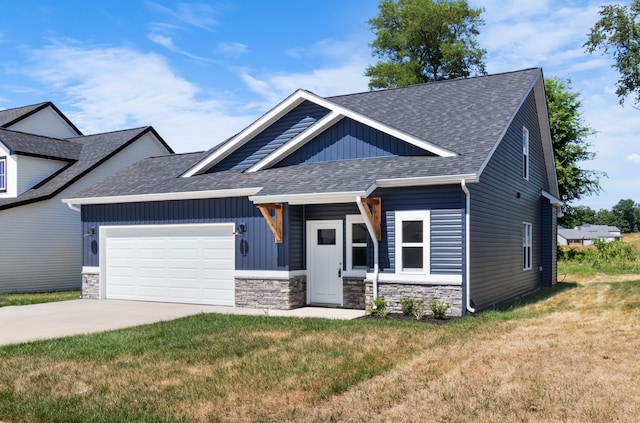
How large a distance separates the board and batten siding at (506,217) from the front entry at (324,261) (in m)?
3.32

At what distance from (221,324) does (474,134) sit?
752 centimetres

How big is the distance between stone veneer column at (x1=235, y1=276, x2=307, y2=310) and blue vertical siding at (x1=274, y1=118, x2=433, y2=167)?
339 cm

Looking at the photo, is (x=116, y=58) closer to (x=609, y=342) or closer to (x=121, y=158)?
(x=121, y=158)

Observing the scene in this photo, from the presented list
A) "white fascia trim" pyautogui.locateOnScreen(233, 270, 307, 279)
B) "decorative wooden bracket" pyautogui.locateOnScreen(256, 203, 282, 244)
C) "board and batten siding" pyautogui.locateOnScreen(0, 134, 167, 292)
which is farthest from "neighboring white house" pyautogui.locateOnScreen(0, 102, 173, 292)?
"decorative wooden bracket" pyautogui.locateOnScreen(256, 203, 282, 244)

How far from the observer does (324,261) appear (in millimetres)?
14414

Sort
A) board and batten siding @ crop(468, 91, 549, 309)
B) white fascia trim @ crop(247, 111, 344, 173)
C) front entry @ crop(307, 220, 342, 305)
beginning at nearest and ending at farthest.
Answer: board and batten siding @ crop(468, 91, 549, 309), front entry @ crop(307, 220, 342, 305), white fascia trim @ crop(247, 111, 344, 173)

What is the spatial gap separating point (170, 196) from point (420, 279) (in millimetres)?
7309

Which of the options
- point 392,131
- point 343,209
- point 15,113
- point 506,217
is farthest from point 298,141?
point 15,113

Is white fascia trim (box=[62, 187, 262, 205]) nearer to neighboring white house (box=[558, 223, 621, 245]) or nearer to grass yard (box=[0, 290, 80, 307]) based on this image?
grass yard (box=[0, 290, 80, 307])

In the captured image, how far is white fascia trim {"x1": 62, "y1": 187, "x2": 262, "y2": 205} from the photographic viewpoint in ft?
47.9

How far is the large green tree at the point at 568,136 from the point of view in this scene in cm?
3738

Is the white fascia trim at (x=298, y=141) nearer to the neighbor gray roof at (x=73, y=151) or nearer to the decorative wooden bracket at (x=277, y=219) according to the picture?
the decorative wooden bracket at (x=277, y=219)

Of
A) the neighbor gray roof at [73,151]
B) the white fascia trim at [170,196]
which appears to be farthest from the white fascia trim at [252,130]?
the neighbor gray roof at [73,151]

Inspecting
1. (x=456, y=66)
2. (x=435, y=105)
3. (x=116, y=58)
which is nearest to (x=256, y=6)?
(x=116, y=58)
